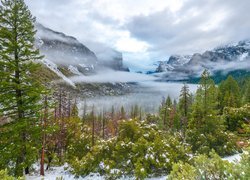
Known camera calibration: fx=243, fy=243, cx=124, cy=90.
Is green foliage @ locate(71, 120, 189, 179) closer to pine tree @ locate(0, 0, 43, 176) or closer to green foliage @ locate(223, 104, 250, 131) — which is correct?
pine tree @ locate(0, 0, 43, 176)

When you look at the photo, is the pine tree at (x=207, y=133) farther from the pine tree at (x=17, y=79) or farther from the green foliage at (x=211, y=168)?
the green foliage at (x=211, y=168)

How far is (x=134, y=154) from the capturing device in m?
18.8

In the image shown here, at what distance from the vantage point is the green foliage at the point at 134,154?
58.9ft

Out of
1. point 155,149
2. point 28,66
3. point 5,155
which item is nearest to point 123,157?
point 155,149

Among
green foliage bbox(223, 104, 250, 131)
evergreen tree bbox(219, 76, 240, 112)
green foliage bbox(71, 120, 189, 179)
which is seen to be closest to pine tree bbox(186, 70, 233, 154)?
green foliage bbox(71, 120, 189, 179)

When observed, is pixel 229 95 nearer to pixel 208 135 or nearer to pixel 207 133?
pixel 207 133

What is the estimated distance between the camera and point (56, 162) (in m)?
27.3

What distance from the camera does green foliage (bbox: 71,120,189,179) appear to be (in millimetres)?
17953

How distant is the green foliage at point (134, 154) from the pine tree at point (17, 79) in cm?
461

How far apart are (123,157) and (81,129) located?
1396cm

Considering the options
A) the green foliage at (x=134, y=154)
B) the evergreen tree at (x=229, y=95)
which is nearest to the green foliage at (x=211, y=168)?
the green foliage at (x=134, y=154)

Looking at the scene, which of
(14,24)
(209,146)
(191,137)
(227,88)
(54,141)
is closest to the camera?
(14,24)

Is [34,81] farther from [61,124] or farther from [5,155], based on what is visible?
[61,124]

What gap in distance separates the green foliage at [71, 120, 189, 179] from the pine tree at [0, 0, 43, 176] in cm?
461
